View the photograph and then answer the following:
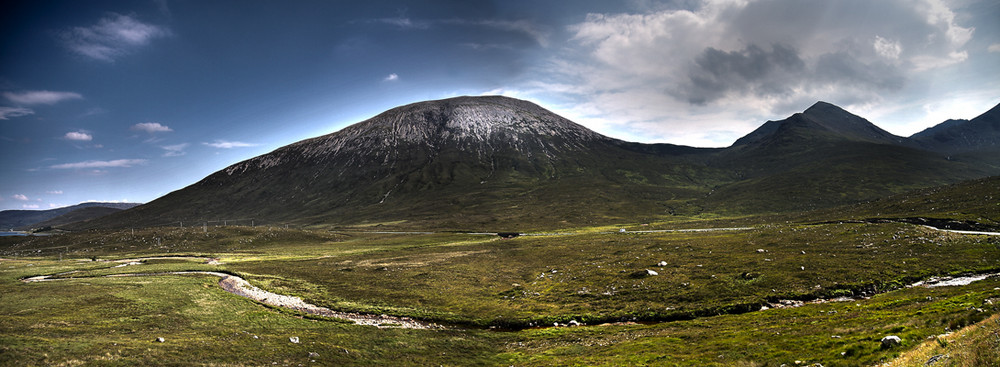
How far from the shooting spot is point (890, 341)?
59.7 feet

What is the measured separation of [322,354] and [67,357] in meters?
12.9

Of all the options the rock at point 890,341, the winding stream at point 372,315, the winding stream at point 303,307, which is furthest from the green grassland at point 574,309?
the winding stream at point 303,307

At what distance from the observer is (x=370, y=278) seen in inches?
2307

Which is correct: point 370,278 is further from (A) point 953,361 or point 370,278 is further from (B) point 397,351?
(A) point 953,361

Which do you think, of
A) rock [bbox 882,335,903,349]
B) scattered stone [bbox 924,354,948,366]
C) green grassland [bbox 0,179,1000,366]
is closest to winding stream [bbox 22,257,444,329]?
green grassland [bbox 0,179,1000,366]

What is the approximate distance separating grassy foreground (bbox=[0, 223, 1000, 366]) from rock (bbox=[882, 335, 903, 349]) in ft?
0.98

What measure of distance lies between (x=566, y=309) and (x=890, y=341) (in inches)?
974

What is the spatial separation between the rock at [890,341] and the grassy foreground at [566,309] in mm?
298

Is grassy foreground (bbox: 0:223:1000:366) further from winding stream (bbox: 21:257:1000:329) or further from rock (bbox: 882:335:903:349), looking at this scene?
winding stream (bbox: 21:257:1000:329)

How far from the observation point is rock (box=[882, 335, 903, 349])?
59.4ft

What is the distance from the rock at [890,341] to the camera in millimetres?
18094

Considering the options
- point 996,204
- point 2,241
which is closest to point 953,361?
point 996,204

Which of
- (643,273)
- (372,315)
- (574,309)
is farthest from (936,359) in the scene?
(372,315)

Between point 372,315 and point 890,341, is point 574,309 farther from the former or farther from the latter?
point 890,341
